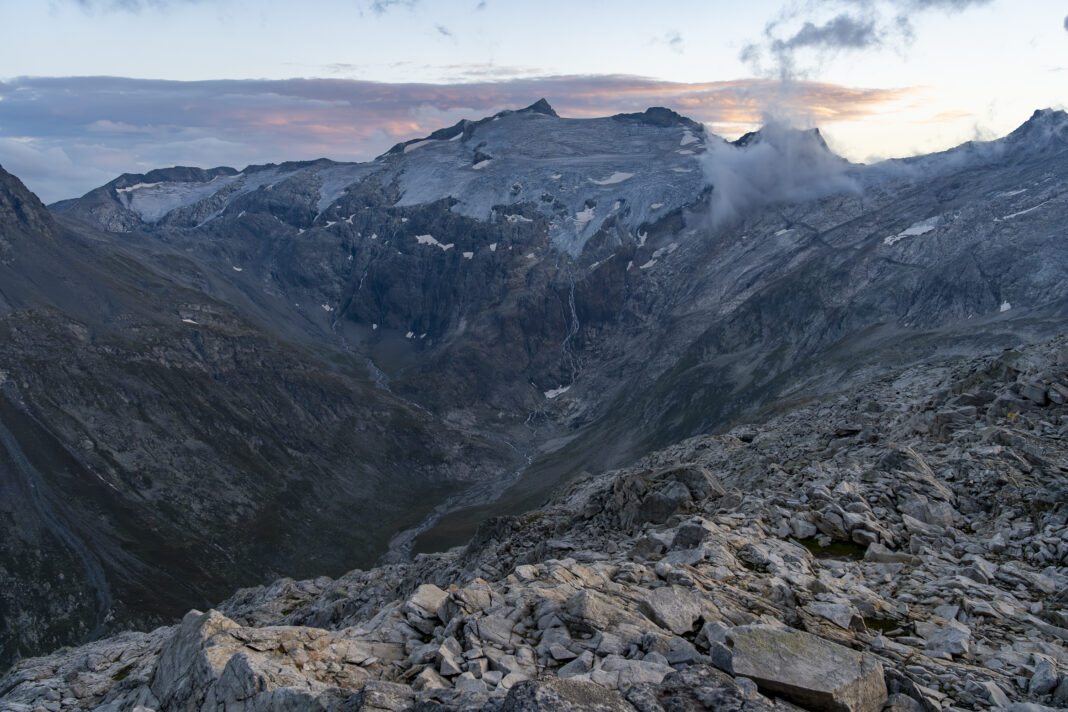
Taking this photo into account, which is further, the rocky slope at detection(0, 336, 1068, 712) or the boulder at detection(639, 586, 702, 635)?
the boulder at detection(639, 586, 702, 635)

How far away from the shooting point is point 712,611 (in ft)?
57.6

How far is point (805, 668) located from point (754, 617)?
12.9 feet

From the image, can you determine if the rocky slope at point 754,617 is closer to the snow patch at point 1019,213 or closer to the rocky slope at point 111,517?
the rocky slope at point 111,517

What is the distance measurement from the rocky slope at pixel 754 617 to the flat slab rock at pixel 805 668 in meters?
0.04

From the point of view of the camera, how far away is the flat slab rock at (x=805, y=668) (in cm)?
1338

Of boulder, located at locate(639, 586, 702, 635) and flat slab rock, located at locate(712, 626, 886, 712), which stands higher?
Result: flat slab rock, located at locate(712, 626, 886, 712)

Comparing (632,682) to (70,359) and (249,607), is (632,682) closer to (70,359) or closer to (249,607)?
(249,607)

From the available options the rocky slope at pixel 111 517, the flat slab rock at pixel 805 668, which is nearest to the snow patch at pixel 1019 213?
the rocky slope at pixel 111 517

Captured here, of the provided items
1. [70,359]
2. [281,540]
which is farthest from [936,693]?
[70,359]

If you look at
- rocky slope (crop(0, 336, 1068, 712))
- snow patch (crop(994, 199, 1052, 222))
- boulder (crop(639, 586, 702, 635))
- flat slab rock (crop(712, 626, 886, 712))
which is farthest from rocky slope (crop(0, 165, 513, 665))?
snow patch (crop(994, 199, 1052, 222))

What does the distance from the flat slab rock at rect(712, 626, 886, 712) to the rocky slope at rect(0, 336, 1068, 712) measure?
0.04 metres

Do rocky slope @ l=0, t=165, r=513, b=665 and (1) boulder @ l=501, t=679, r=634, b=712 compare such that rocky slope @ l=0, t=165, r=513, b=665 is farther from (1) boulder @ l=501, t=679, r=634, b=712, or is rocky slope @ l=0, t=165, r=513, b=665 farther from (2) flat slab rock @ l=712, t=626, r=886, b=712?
(2) flat slab rock @ l=712, t=626, r=886, b=712

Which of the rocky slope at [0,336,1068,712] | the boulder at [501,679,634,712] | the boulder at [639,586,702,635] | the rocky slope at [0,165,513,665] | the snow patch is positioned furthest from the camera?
the snow patch

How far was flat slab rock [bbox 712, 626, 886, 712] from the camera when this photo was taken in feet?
43.9
